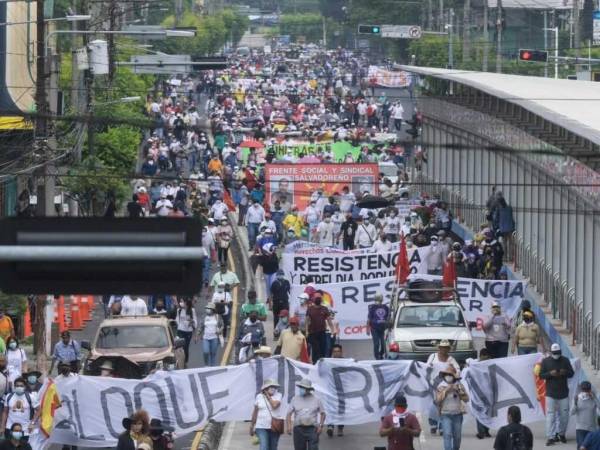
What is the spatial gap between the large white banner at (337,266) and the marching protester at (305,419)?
11097 mm

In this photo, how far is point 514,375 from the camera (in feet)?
77.6

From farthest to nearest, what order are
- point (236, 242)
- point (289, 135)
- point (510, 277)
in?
point (289, 135) < point (236, 242) < point (510, 277)

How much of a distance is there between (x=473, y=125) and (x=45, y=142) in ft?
Result: 49.6

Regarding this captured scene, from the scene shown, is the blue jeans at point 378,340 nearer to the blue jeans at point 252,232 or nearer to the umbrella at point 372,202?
the umbrella at point 372,202

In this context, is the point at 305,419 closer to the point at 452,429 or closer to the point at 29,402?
the point at 452,429

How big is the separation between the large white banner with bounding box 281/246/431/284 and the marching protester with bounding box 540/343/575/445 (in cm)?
1029

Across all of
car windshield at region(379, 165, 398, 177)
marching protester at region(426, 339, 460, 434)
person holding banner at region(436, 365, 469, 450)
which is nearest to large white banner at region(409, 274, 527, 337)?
marching protester at region(426, 339, 460, 434)

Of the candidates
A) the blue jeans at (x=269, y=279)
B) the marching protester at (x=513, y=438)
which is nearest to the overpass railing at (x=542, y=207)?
the marching protester at (x=513, y=438)

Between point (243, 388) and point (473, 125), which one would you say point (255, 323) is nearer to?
point (243, 388)

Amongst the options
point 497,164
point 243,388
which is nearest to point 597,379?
point 243,388

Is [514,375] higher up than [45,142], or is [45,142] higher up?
[45,142]

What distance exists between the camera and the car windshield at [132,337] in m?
27.2

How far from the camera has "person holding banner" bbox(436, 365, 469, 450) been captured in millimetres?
22703

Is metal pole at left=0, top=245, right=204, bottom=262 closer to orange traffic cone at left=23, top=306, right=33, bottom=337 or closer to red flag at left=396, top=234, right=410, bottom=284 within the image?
red flag at left=396, top=234, right=410, bottom=284
